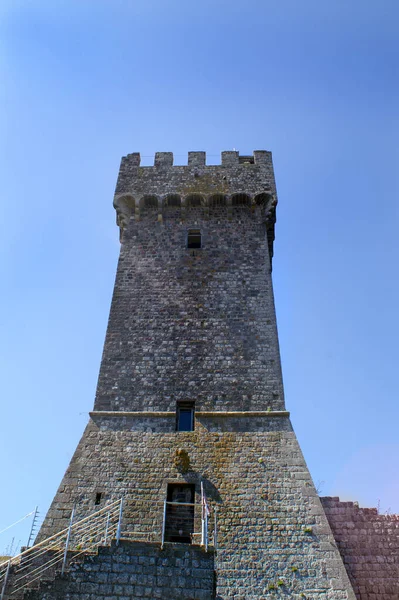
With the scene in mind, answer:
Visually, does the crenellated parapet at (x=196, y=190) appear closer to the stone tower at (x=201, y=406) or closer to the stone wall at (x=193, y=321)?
the stone tower at (x=201, y=406)

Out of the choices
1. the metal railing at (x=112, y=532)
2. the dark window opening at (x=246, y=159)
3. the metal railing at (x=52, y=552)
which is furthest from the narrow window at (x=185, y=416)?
the dark window opening at (x=246, y=159)

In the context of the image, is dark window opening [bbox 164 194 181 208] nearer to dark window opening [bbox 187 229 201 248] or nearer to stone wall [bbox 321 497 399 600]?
dark window opening [bbox 187 229 201 248]

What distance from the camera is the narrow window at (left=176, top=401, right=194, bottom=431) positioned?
1205 cm

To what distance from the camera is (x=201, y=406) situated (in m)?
12.2

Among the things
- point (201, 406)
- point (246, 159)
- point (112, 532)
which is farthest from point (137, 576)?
point (246, 159)

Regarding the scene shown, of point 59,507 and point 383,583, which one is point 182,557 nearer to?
point 59,507

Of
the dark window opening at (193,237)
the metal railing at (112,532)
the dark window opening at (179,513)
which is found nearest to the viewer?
the metal railing at (112,532)

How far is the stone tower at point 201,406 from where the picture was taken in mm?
9625

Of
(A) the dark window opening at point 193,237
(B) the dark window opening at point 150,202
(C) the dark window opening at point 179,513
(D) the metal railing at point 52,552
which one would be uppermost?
(B) the dark window opening at point 150,202

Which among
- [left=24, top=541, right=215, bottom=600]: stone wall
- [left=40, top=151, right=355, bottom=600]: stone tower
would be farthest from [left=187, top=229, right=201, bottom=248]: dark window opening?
[left=24, top=541, right=215, bottom=600]: stone wall

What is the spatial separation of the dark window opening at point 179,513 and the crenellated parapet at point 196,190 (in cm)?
837

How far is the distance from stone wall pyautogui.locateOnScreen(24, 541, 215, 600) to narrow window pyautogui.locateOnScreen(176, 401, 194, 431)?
4.09 m

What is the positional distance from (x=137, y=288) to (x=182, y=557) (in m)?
7.96

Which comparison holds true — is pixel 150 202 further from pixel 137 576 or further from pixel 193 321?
pixel 137 576
